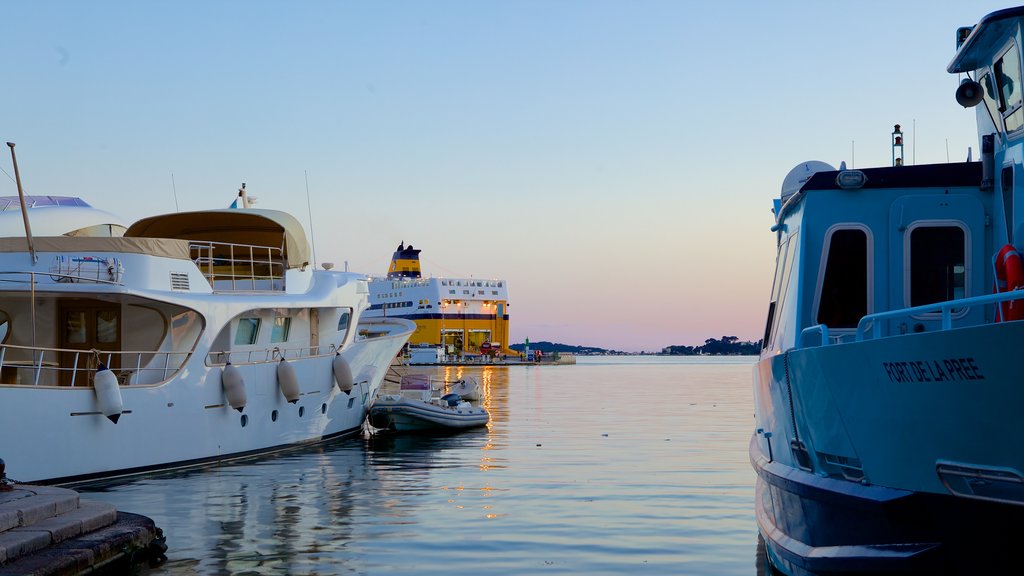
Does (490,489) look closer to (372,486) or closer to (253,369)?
(372,486)

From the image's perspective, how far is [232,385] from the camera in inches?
783

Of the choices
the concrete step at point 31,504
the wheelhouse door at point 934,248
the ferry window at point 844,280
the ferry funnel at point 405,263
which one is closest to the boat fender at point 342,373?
the concrete step at point 31,504

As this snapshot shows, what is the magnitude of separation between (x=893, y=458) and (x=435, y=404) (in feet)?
74.3

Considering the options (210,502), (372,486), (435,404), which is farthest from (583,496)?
(435,404)

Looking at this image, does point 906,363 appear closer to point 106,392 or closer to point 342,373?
point 106,392

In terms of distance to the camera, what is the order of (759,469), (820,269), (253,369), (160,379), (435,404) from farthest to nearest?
(435,404) → (253,369) → (160,379) → (759,469) → (820,269)

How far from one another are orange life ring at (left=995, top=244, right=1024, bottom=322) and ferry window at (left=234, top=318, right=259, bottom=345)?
1691 cm

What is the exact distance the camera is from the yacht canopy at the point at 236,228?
80.0ft

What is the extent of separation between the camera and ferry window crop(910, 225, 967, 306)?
9117mm

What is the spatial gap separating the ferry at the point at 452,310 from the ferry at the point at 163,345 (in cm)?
9368

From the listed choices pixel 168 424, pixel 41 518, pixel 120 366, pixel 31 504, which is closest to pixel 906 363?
pixel 41 518

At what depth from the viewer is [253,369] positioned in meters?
21.1

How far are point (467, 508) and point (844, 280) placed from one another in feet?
24.6

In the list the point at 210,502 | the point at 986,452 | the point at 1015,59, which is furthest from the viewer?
the point at 210,502
